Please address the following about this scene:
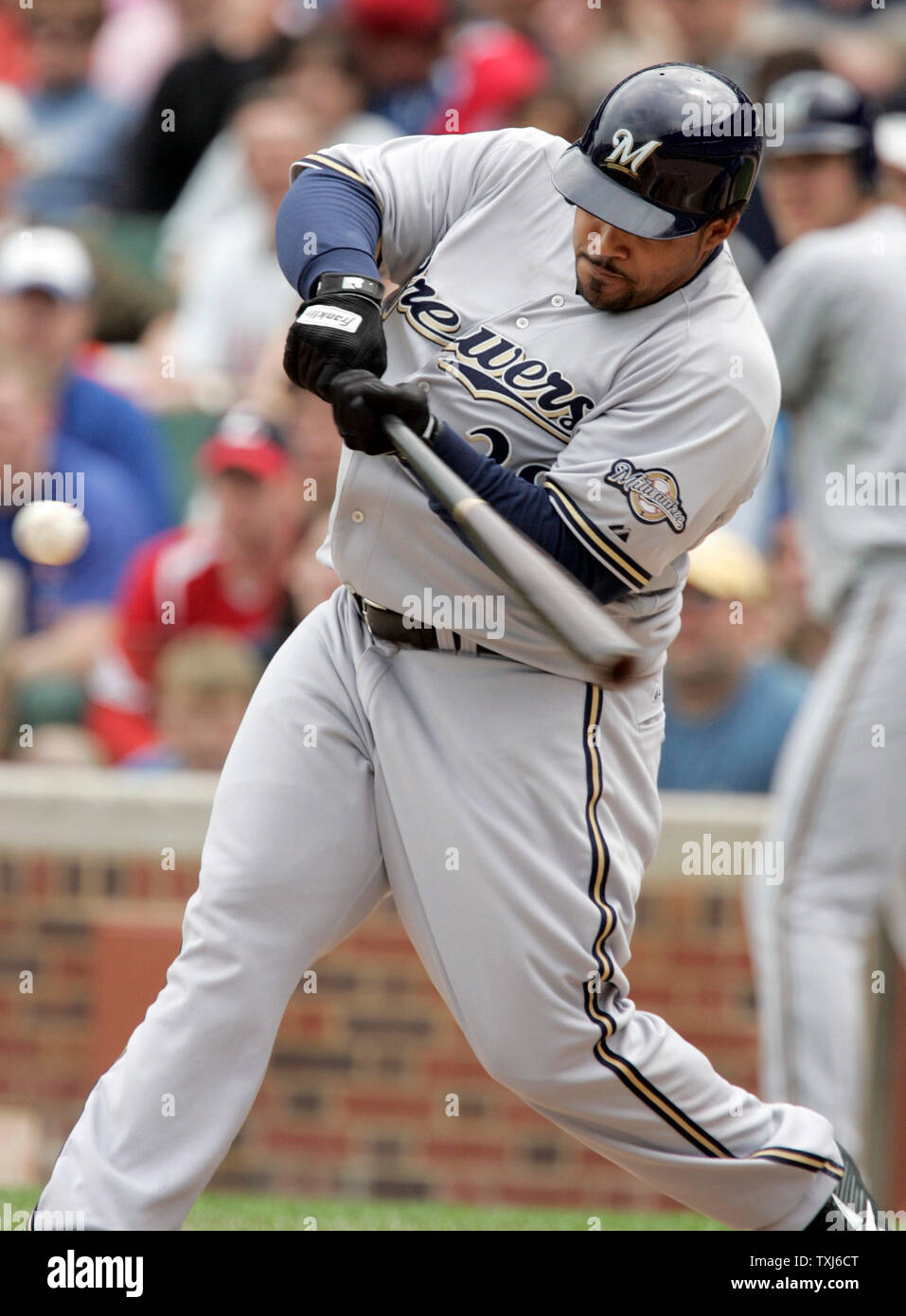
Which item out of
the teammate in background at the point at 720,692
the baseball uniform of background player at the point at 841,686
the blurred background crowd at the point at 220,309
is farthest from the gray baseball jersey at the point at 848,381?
the teammate in background at the point at 720,692

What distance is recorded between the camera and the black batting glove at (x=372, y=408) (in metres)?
2.82

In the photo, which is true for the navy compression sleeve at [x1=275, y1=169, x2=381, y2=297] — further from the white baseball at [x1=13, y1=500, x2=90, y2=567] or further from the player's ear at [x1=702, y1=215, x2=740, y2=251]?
the white baseball at [x1=13, y1=500, x2=90, y2=567]

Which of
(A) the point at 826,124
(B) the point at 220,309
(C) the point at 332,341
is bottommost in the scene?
(C) the point at 332,341

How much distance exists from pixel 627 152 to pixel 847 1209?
6.04ft

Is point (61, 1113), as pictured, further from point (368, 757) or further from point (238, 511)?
point (368, 757)

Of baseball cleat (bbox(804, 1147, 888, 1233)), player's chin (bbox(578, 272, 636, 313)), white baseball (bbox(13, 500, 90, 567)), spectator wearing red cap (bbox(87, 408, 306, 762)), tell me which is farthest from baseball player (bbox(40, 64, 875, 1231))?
white baseball (bbox(13, 500, 90, 567))

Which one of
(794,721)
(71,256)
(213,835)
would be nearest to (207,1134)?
(213,835)

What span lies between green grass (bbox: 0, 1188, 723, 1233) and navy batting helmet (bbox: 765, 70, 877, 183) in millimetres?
2715

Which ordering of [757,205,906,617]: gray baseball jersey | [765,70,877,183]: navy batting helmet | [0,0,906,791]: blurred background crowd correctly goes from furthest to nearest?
1. [0,0,906,791]: blurred background crowd
2. [765,70,877,183]: navy batting helmet
3. [757,205,906,617]: gray baseball jersey

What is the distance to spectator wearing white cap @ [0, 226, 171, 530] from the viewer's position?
6.83 meters

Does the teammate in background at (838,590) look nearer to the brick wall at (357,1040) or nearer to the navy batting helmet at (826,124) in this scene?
the navy batting helmet at (826,124)

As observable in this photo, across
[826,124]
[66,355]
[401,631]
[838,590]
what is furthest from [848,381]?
[66,355]

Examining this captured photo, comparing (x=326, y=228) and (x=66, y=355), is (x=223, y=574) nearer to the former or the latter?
(x=66, y=355)

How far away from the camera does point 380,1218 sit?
4.42 meters
